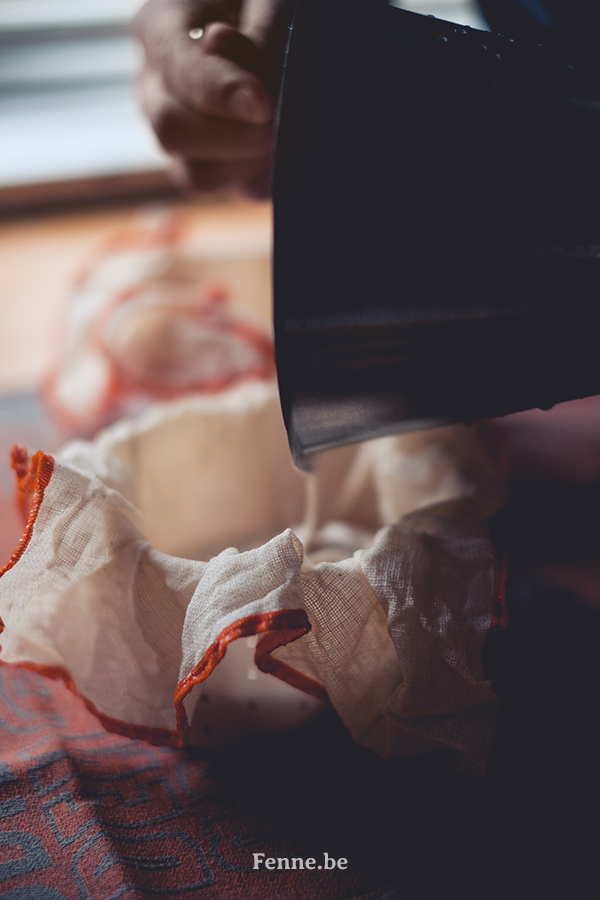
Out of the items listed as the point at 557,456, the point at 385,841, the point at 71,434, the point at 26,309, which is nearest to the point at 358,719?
the point at 385,841

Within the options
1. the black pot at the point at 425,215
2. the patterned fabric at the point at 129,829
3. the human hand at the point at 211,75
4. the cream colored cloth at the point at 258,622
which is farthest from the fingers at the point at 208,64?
the patterned fabric at the point at 129,829

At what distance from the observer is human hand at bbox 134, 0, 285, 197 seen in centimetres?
A: 39

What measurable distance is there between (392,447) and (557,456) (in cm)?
13

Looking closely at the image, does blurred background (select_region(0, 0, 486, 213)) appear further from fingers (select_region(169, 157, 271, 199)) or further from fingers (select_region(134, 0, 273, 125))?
fingers (select_region(134, 0, 273, 125))

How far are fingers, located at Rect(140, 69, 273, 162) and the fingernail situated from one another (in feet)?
0.10

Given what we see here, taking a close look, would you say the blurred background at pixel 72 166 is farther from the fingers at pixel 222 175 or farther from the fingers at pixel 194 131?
the fingers at pixel 194 131

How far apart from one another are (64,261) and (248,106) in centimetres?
75

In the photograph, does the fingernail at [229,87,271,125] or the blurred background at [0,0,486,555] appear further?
the blurred background at [0,0,486,555]

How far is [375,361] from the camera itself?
34 centimetres

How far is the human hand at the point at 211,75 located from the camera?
395 mm

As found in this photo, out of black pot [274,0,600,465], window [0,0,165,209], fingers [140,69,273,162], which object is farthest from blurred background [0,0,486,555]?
black pot [274,0,600,465]

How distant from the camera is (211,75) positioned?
1.29 feet

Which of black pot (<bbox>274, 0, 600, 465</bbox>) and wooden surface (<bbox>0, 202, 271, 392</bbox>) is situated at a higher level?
black pot (<bbox>274, 0, 600, 465</bbox>)

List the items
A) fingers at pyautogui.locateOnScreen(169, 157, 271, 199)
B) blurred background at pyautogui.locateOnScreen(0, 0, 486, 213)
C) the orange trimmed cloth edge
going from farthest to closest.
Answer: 1. blurred background at pyautogui.locateOnScreen(0, 0, 486, 213)
2. fingers at pyautogui.locateOnScreen(169, 157, 271, 199)
3. the orange trimmed cloth edge
